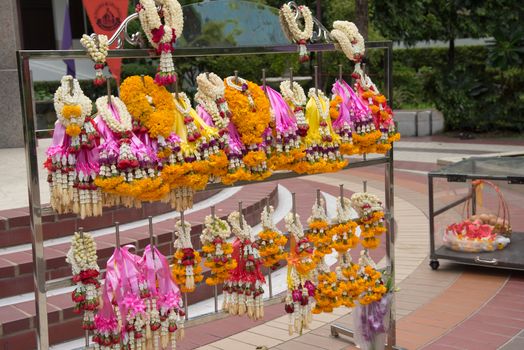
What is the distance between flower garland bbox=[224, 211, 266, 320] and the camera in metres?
3.61

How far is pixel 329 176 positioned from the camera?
1132 cm

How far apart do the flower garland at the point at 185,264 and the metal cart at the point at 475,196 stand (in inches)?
123

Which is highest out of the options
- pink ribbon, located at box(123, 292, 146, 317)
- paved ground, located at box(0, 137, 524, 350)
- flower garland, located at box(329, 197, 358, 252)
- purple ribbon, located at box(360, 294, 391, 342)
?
flower garland, located at box(329, 197, 358, 252)

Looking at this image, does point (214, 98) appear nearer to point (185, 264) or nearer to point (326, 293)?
point (185, 264)

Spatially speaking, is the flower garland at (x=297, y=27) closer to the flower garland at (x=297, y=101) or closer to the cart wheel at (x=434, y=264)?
the flower garland at (x=297, y=101)

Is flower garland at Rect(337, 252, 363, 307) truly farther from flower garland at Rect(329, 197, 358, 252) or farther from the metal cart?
the metal cart

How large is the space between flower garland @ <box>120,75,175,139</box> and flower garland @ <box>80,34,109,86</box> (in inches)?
6.3

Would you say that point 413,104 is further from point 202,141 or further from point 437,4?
point 202,141

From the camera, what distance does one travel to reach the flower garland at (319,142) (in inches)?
140

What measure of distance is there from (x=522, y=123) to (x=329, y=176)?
7.23 meters

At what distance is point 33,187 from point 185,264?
0.84m

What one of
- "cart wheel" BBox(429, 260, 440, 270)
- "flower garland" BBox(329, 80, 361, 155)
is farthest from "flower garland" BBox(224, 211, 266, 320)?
"cart wheel" BBox(429, 260, 440, 270)

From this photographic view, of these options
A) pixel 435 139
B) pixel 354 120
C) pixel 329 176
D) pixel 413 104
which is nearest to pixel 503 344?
pixel 354 120

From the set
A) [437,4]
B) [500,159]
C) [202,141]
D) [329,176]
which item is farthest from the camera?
[437,4]
